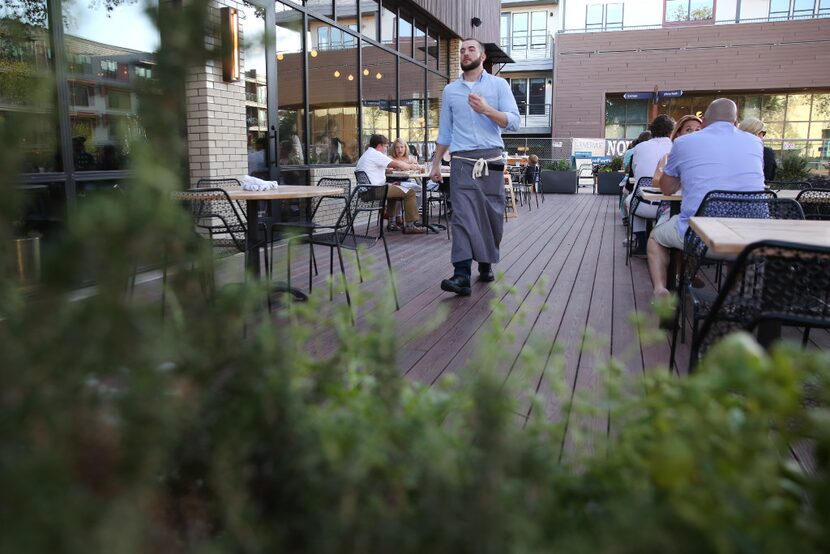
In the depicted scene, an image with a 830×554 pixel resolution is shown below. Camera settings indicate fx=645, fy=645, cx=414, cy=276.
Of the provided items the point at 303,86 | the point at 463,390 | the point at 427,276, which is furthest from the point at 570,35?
the point at 463,390

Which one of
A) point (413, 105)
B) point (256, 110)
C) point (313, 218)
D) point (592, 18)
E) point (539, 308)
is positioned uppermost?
point (592, 18)

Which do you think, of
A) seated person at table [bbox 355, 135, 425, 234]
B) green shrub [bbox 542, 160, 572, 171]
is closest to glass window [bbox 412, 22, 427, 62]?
seated person at table [bbox 355, 135, 425, 234]

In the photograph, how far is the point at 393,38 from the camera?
33.9 feet

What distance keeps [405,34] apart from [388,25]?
2.69 ft

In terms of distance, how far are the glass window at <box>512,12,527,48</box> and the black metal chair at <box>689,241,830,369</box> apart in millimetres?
26141

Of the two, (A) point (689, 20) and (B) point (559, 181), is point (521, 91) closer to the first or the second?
(A) point (689, 20)

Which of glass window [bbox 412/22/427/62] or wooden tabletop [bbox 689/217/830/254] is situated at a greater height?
glass window [bbox 412/22/427/62]

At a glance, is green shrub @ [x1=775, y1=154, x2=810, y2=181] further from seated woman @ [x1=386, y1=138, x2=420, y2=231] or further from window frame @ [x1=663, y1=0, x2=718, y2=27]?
window frame @ [x1=663, y1=0, x2=718, y2=27]

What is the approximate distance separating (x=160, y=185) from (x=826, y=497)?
2.46 ft

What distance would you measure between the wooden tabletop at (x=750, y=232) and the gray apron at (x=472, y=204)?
2104 mm

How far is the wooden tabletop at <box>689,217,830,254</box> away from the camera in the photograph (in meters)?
1.96

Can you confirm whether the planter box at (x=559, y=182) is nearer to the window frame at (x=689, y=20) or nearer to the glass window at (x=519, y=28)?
the window frame at (x=689, y=20)

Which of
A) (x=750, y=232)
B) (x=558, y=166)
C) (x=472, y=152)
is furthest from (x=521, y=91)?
(x=750, y=232)

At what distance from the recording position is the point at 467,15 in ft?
43.1
